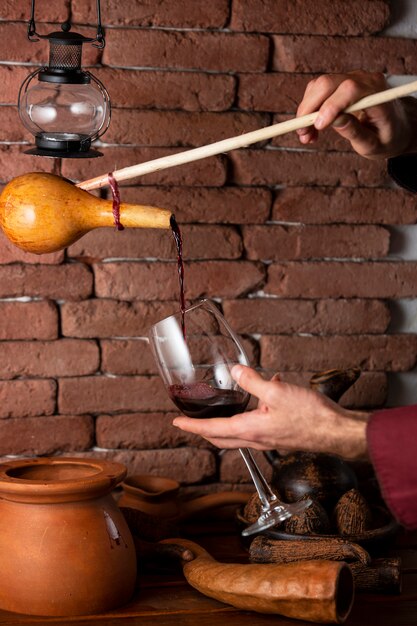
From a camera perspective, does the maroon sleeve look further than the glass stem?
No

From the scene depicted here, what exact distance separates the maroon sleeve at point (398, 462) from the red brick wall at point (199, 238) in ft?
2.16

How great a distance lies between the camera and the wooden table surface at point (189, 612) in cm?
123

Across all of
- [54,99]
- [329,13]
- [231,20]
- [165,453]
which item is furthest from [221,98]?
[165,453]

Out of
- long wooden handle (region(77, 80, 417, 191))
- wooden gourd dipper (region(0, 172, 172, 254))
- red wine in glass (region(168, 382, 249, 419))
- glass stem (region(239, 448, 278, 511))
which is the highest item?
long wooden handle (region(77, 80, 417, 191))

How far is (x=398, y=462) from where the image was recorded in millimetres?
1054

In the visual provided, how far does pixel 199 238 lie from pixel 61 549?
65 centimetres

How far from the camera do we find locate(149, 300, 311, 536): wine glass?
119cm

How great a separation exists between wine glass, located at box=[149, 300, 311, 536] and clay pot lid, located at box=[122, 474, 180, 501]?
381 millimetres

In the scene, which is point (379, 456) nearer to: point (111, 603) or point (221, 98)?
point (111, 603)

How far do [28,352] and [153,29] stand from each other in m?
0.61


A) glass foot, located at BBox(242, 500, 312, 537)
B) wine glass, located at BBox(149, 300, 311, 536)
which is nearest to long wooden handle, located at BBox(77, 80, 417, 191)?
wine glass, located at BBox(149, 300, 311, 536)

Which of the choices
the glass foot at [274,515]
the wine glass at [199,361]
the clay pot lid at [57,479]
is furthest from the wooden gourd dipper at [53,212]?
the glass foot at [274,515]

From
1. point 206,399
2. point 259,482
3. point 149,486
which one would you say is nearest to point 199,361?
point 206,399

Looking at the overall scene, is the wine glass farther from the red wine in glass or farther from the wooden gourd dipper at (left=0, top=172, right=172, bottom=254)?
the wooden gourd dipper at (left=0, top=172, right=172, bottom=254)
